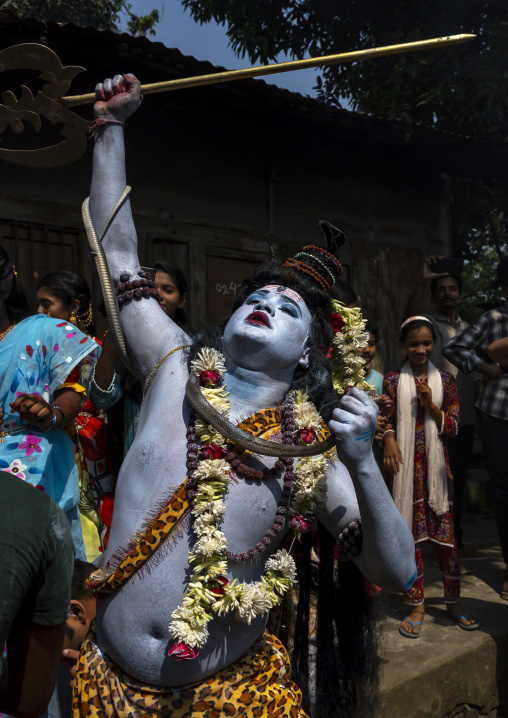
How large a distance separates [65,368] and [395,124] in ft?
14.1

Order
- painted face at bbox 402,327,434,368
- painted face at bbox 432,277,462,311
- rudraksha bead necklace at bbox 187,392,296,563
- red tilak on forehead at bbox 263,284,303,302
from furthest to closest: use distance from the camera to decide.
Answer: painted face at bbox 432,277,462,311, painted face at bbox 402,327,434,368, red tilak on forehead at bbox 263,284,303,302, rudraksha bead necklace at bbox 187,392,296,563

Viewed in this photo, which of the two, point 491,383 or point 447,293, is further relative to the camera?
point 447,293

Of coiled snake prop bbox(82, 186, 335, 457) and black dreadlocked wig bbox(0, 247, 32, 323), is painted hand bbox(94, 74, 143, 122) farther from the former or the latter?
black dreadlocked wig bbox(0, 247, 32, 323)

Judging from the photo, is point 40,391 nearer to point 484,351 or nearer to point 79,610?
point 79,610

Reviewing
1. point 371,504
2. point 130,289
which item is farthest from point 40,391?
point 371,504

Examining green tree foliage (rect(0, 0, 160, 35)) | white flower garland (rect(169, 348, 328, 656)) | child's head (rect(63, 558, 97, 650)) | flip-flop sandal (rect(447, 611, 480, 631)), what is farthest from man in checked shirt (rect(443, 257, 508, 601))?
green tree foliage (rect(0, 0, 160, 35))

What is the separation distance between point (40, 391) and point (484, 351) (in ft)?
10.4

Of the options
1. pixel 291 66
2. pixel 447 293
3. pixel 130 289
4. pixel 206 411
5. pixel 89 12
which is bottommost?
pixel 206 411

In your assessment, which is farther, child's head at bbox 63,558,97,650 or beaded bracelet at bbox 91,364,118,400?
beaded bracelet at bbox 91,364,118,400

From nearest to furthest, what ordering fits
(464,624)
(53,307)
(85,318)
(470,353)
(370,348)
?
(53,307) → (85,318) → (464,624) → (370,348) → (470,353)

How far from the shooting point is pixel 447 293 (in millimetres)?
5473

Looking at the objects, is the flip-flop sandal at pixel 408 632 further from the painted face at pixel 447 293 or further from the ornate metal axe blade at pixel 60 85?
the ornate metal axe blade at pixel 60 85

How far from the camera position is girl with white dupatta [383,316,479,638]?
431 cm

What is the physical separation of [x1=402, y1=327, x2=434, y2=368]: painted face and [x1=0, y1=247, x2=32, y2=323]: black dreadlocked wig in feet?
8.48
